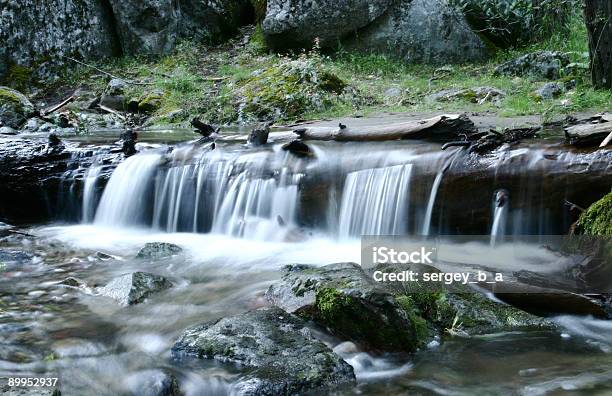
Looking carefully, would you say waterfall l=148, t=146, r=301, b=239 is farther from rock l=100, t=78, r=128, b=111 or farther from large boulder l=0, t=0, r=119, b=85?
large boulder l=0, t=0, r=119, b=85

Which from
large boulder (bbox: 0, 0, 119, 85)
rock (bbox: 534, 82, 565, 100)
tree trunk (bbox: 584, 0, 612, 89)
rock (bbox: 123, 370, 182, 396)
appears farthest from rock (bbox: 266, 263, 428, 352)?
large boulder (bbox: 0, 0, 119, 85)

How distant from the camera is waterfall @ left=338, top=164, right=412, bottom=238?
6430 mm

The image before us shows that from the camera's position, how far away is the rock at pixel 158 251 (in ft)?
21.3

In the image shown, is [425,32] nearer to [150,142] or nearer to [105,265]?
[150,142]

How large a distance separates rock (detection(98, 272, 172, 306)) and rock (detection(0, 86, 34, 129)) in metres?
8.51

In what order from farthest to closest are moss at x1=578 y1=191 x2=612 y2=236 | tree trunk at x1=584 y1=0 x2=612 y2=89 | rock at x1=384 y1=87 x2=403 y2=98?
rock at x1=384 y1=87 x2=403 y2=98
tree trunk at x1=584 y1=0 x2=612 y2=89
moss at x1=578 y1=191 x2=612 y2=236

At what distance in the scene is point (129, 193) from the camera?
8320mm

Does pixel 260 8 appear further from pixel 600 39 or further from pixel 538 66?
pixel 600 39

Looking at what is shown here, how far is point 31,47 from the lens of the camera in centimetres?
1658

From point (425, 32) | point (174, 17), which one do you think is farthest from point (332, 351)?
point (174, 17)

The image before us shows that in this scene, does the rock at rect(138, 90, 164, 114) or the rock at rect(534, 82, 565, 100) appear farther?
the rock at rect(138, 90, 164, 114)

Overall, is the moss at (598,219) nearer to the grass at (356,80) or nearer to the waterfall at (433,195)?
the waterfall at (433,195)

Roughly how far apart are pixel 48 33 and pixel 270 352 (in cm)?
1603

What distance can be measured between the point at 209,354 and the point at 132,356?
0.65 m
